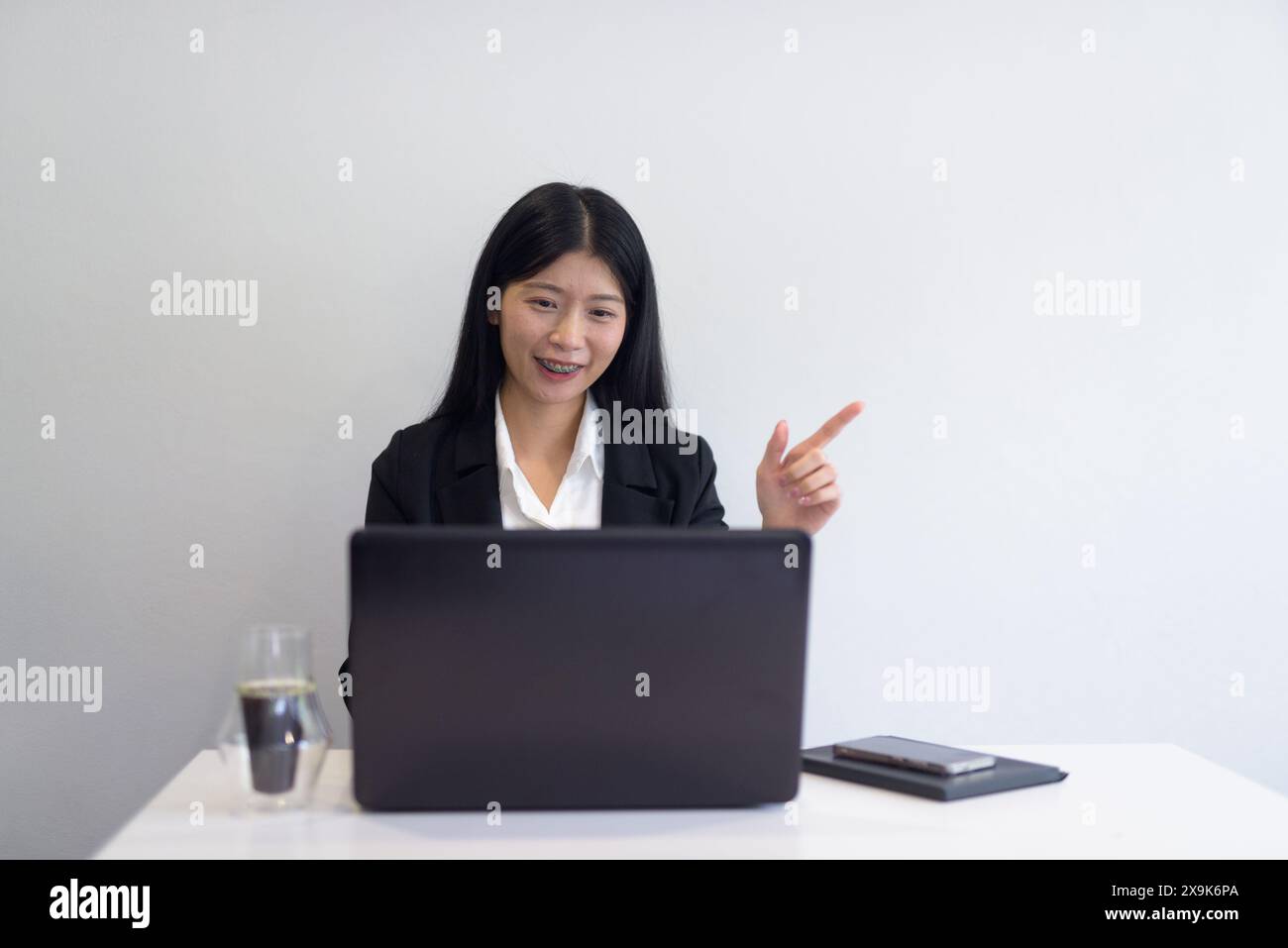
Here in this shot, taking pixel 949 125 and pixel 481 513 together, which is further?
pixel 949 125

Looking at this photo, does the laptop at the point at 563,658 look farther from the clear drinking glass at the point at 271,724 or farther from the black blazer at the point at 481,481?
the black blazer at the point at 481,481

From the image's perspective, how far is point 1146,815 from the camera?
1449 millimetres

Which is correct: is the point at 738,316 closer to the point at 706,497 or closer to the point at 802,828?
the point at 706,497

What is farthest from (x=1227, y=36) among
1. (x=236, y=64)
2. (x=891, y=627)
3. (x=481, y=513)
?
(x=236, y=64)

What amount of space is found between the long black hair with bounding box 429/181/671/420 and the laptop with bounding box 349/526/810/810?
47.9 inches

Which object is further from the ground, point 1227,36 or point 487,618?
point 1227,36

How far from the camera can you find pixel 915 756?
162 cm

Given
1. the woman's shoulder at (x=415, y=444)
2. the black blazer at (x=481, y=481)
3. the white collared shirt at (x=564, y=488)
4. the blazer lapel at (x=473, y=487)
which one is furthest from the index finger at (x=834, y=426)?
the woman's shoulder at (x=415, y=444)

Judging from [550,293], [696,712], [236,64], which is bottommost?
[696,712]

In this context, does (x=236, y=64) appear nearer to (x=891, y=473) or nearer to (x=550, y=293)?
(x=550, y=293)

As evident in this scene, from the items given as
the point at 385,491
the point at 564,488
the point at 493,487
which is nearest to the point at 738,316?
the point at 564,488

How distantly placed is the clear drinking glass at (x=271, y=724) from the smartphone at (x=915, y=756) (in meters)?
0.73

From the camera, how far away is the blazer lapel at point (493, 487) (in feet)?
7.98
